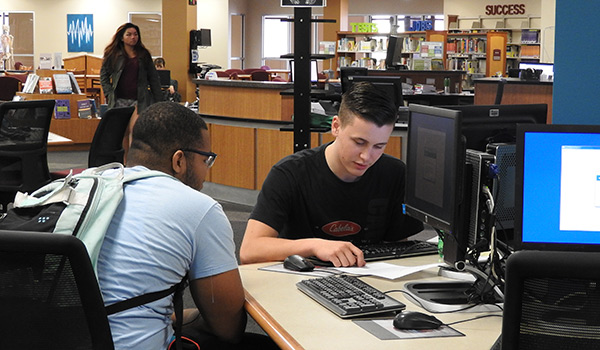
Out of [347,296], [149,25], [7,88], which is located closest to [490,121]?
[347,296]

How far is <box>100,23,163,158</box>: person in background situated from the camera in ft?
25.2

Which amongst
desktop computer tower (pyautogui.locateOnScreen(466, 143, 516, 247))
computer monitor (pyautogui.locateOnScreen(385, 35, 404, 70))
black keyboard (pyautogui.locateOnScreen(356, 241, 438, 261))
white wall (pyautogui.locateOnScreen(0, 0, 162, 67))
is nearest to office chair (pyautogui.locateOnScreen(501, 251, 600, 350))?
desktop computer tower (pyautogui.locateOnScreen(466, 143, 516, 247))

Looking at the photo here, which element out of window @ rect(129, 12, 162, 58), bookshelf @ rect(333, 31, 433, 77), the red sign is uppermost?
the red sign

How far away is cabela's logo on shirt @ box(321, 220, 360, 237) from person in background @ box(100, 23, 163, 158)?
5316mm

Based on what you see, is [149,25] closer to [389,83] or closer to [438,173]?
[389,83]

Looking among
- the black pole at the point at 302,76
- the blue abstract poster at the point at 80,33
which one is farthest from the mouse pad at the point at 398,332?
the blue abstract poster at the point at 80,33

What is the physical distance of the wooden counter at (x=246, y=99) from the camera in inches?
261

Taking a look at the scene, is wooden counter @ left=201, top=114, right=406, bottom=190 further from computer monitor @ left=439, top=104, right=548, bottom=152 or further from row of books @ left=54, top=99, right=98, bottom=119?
computer monitor @ left=439, top=104, right=548, bottom=152

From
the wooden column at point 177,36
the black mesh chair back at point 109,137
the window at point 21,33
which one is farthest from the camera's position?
the window at point 21,33

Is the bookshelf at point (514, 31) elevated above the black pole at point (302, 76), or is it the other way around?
the bookshelf at point (514, 31)

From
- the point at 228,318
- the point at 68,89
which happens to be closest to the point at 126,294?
the point at 228,318

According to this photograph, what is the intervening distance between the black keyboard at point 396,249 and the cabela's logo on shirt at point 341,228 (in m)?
0.07

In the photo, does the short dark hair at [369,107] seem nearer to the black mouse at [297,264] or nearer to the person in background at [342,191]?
the person in background at [342,191]

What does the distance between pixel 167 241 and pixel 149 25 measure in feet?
56.5
